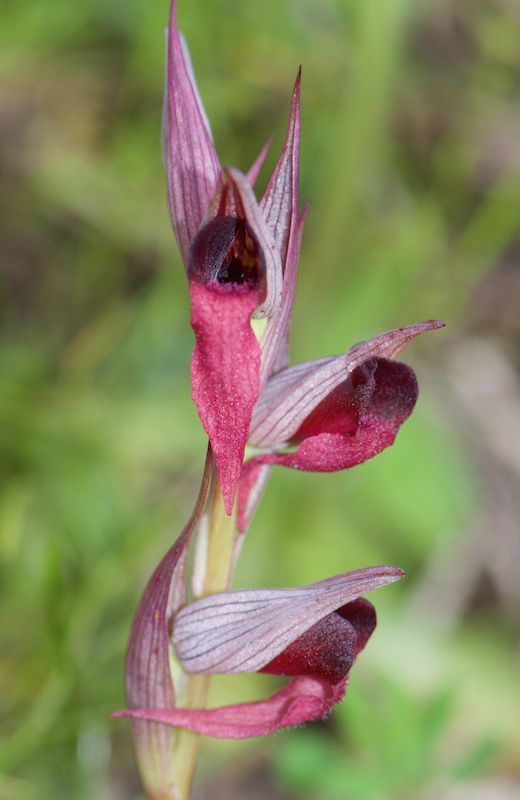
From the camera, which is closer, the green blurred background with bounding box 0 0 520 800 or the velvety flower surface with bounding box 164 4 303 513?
the velvety flower surface with bounding box 164 4 303 513

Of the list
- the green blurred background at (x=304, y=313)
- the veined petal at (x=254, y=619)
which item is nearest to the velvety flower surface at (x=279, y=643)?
the veined petal at (x=254, y=619)

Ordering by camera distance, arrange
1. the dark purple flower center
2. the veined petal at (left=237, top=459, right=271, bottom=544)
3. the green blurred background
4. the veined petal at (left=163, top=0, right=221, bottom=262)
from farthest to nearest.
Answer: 1. the green blurred background
2. the veined petal at (left=237, top=459, right=271, bottom=544)
3. the veined petal at (left=163, top=0, right=221, bottom=262)
4. the dark purple flower center

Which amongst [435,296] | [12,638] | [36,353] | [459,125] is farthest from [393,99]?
[12,638]

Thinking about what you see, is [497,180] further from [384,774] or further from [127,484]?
[384,774]

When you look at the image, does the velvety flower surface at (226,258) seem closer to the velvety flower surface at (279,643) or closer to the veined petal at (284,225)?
the veined petal at (284,225)

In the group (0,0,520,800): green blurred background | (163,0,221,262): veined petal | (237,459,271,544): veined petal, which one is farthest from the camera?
(0,0,520,800): green blurred background

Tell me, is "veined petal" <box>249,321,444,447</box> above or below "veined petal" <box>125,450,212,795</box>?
above

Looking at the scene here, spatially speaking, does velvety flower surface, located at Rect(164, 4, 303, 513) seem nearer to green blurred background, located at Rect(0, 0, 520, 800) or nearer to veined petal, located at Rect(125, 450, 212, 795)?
veined petal, located at Rect(125, 450, 212, 795)

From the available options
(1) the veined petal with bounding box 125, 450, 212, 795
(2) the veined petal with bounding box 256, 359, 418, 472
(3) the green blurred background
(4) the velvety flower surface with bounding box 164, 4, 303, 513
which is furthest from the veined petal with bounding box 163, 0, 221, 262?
(3) the green blurred background
